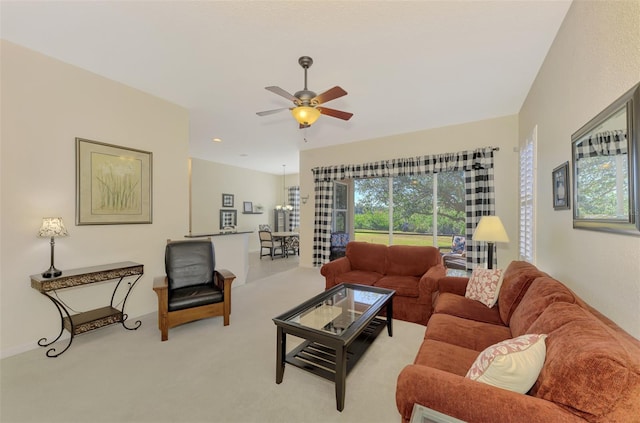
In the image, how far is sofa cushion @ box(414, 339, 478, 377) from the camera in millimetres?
1458

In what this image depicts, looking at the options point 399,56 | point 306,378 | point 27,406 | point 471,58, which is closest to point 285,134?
point 399,56

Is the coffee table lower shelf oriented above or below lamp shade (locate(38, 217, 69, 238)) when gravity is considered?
below

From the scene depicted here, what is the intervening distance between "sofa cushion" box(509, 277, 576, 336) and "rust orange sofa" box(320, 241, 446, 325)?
111 centimetres

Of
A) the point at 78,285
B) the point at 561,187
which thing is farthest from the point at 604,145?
the point at 78,285

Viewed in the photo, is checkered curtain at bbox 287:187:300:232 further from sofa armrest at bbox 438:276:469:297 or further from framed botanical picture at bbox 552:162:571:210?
framed botanical picture at bbox 552:162:571:210

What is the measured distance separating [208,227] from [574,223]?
7899 millimetres

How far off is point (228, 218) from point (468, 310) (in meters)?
7.37

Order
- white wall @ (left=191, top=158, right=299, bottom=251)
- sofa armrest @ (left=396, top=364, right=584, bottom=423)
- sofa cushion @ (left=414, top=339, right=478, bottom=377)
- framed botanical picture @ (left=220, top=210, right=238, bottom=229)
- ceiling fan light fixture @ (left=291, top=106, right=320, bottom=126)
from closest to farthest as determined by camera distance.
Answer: sofa armrest @ (left=396, top=364, right=584, bottom=423) → sofa cushion @ (left=414, top=339, right=478, bottom=377) → ceiling fan light fixture @ (left=291, top=106, right=320, bottom=126) → white wall @ (left=191, top=158, right=299, bottom=251) → framed botanical picture @ (left=220, top=210, right=238, bottom=229)

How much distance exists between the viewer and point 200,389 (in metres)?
1.91

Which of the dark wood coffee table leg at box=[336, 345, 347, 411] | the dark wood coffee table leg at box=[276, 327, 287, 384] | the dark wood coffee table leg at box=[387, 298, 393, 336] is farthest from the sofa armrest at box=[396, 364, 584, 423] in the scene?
the dark wood coffee table leg at box=[387, 298, 393, 336]

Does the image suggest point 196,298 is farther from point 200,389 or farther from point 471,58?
point 471,58

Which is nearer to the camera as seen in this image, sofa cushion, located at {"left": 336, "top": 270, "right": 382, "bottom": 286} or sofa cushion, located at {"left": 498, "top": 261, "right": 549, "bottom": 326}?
sofa cushion, located at {"left": 498, "top": 261, "right": 549, "bottom": 326}

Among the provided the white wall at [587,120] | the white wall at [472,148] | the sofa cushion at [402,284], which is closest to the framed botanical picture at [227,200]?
the white wall at [472,148]

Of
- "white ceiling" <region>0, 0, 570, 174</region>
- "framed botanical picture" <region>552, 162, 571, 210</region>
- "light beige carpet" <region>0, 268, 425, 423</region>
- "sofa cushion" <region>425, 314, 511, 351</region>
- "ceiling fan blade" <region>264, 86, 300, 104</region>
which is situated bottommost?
"light beige carpet" <region>0, 268, 425, 423</region>
